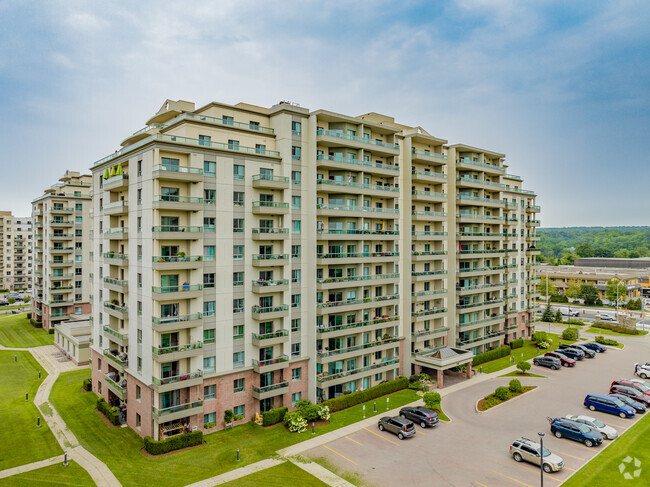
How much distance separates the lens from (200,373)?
1586 inches

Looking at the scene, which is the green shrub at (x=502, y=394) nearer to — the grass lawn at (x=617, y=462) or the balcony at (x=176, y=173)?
the grass lawn at (x=617, y=462)

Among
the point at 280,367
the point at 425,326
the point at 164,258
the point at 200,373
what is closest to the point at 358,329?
the point at 280,367

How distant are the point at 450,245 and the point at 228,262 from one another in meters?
38.4

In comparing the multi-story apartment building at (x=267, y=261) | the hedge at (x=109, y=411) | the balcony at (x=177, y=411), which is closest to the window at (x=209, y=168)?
the multi-story apartment building at (x=267, y=261)

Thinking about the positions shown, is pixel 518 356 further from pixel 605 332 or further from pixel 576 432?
pixel 605 332

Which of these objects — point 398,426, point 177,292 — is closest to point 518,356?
point 398,426

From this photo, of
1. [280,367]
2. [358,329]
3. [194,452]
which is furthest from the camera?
[358,329]

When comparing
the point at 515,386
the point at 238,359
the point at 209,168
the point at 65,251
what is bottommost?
the point at 515,386

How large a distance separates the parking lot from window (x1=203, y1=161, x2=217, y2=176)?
1156 inches

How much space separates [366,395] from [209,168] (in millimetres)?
33489

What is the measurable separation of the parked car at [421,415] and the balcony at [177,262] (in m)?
28.1

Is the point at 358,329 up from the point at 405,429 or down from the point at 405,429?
up

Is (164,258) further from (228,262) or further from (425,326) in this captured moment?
(425,326)

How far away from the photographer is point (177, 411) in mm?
38812
